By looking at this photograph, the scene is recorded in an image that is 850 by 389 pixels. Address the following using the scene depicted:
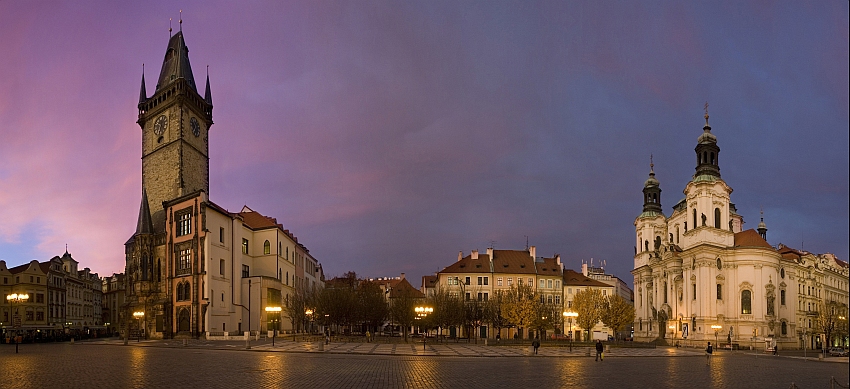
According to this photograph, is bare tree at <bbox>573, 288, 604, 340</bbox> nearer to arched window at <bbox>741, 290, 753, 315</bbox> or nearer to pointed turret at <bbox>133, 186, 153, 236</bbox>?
arched window at <bbox>741, 290, 753, 315</bbox>

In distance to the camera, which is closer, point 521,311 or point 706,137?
point 521,311

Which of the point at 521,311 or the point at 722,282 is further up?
the point at 722,282

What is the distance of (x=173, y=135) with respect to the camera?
8856 centimetres

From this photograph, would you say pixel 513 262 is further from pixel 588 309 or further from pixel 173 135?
pixel 173 135

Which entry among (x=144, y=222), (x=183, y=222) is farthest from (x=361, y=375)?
(x=144, y=222)

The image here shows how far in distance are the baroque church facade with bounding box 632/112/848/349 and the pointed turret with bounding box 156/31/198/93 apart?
71206 millimetres

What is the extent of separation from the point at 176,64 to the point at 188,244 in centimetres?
3329

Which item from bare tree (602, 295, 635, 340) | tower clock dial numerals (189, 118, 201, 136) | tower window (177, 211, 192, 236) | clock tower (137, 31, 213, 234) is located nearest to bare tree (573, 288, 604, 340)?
bare tree (602, 295, 635, 340)

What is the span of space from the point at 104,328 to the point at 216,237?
7575cm

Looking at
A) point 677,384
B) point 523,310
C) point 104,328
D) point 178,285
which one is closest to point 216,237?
point 178,285

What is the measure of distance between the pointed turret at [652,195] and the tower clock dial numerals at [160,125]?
78.0 metres

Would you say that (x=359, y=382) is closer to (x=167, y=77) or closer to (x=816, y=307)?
(x=167, y=77)

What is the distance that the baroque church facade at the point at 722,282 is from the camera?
3238 inches

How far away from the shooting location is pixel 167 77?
94125 millimetres
